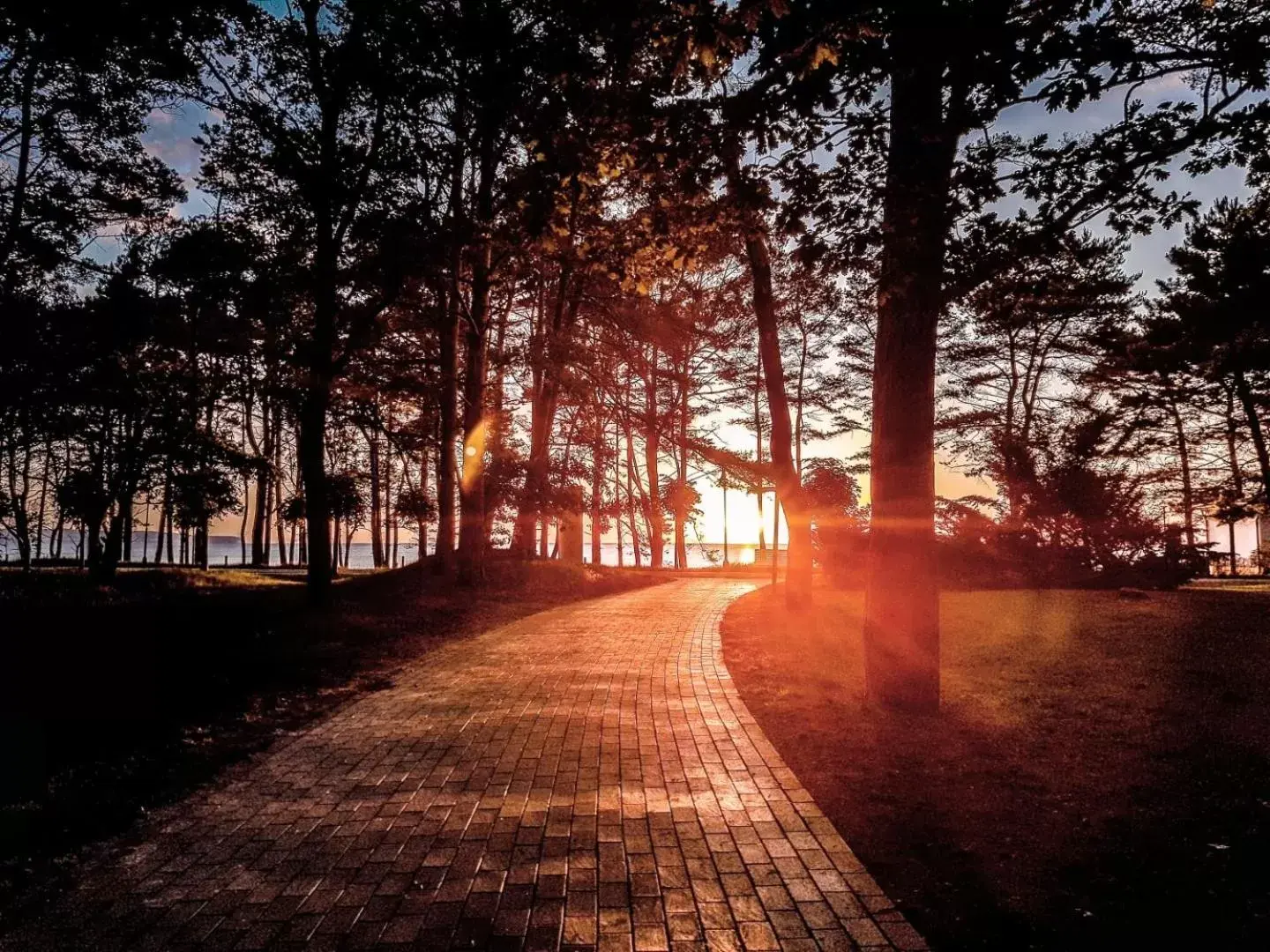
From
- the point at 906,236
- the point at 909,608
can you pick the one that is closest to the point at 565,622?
the point at 909,608

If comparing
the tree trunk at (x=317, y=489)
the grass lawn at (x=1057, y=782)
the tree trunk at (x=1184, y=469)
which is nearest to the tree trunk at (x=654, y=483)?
the tree trunk at (x=317, y=489)

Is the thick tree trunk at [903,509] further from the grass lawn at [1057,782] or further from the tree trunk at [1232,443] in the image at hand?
the tree trunk at [1232,443]

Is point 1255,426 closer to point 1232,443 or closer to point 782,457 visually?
point 1232,443

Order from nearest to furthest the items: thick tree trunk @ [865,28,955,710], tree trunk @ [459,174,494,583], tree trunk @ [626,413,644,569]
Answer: thick tree trunk @ [865,28,955,710] → tree trunk @ [459,174,494,583] → tree trunk @ [626,413,644,569]

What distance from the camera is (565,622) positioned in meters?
12.5

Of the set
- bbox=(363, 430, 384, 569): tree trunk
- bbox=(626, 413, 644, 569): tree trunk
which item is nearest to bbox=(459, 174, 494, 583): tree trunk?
bbox=(626, 413, 644, 569): tree trunk

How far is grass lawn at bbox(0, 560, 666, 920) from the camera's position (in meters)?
3.96

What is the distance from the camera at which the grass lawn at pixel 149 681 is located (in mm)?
3963

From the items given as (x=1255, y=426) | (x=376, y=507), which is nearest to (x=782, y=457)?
(x=1255, y=426)

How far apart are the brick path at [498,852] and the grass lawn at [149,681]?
16.7 inches

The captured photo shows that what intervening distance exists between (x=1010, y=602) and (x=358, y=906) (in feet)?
42.5

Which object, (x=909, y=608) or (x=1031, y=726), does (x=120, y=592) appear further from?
(x=1031, y=726)

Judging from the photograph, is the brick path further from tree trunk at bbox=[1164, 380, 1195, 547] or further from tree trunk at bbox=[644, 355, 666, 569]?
tree trunk at bbox=[1164, 380, 1195, 547]

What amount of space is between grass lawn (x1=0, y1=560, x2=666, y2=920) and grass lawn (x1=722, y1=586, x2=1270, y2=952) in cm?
440
